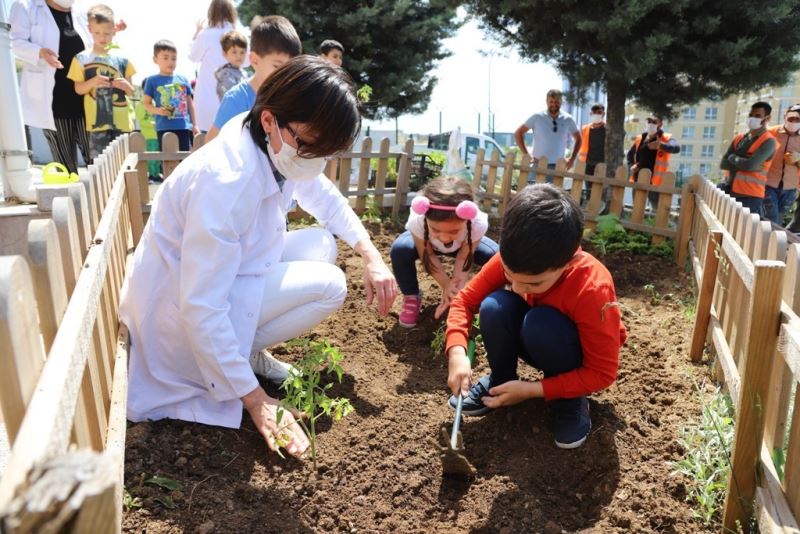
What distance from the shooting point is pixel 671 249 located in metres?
5.75

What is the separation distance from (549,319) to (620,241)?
4104 millimetres

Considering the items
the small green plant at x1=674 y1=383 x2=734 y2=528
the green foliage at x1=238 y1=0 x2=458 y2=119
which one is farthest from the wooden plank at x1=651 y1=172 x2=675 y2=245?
the green foliage at x1=238 y1=0 x2=458 y2=119

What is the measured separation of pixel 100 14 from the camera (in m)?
4.77

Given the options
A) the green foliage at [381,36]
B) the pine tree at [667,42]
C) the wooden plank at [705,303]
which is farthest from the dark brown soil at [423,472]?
the green foliage at [381,36]

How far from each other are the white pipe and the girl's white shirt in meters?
3.03

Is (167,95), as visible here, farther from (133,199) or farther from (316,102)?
(316,102)

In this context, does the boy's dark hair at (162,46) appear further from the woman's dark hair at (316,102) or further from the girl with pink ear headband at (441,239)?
the woman's dark hair at (316,102)

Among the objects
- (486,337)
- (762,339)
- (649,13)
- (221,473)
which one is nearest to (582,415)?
(486,337)

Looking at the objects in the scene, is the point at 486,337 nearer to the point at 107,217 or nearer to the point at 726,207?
the point at 107,217

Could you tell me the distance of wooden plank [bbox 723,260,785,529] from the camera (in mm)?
1756

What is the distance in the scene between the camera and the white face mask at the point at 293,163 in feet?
7.29

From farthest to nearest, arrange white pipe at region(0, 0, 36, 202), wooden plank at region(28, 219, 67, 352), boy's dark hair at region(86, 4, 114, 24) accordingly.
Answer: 1. boy's dark hair at region(86, 4, 114, 24)
2. white pipe at region(0, 0, 36, 202)
3. wooden plank at region(28, 219, 67, 352)

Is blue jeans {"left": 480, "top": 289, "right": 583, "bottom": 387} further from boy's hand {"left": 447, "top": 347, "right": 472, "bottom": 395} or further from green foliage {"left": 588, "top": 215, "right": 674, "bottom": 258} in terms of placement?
green foliage {"left": 588, "top": 215, "right": 674, "bottom": 258}

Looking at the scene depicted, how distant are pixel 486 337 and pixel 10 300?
174 centimetres
